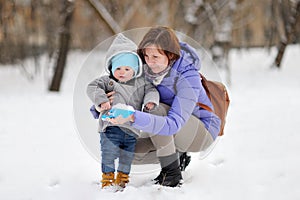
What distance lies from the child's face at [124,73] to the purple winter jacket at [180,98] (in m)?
0.18

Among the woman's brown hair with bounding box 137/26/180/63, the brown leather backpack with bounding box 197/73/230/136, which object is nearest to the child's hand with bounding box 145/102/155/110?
the woman's brown hair with bounding box 137/26/180/63

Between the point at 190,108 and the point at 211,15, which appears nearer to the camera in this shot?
the point at 190,108

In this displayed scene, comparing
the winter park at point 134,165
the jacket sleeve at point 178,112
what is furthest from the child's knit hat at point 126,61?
the jacket sleeve at point 178,112

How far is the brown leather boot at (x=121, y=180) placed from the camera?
7.57 feet

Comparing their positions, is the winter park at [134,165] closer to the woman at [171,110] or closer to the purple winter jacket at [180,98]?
the woman at [171,110]

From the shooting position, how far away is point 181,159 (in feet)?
8.51

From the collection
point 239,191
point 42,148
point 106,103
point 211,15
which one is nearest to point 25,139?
point 42,148

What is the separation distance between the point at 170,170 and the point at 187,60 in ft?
2.01

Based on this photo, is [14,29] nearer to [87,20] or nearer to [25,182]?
[87,20]

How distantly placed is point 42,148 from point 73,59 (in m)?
8.76

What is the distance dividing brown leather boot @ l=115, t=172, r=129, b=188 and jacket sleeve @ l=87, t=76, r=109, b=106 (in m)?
0.46

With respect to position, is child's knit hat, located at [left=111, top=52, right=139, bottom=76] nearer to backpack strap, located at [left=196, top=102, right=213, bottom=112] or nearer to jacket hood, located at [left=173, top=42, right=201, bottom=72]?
jacket hood, located at [left=173, top=42, right=201, bottom=72]

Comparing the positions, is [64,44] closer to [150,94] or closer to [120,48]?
[120,48]

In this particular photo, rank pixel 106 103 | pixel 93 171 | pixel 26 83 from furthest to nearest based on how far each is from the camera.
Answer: pixel 26 83, pixel 93 171, pixel 106 103
